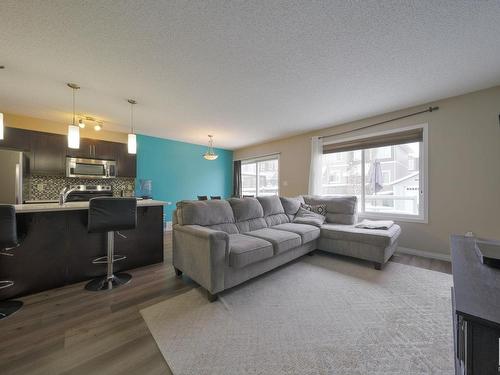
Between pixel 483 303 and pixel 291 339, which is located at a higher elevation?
pixel 483 303

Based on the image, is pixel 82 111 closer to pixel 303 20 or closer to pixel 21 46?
pixel 21 46

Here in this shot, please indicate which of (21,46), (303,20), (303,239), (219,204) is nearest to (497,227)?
(303,239)

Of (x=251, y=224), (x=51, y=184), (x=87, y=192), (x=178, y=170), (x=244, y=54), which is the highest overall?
(x=244, y=54)

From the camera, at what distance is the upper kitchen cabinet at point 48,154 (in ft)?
11.7

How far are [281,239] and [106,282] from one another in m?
2.09

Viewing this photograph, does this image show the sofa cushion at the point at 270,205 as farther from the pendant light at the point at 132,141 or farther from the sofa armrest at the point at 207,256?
the pendant light at the point at 132,141

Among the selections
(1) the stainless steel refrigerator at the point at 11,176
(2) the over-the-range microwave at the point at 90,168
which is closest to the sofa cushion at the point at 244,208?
(2) the over-the-range microwave at the point at 90,168

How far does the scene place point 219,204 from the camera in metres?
2.74

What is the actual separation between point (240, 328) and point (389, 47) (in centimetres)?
287

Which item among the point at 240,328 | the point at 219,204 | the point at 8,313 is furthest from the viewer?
the point at 219,204

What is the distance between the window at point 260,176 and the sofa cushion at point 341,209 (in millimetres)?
2108

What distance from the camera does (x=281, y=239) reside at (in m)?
2.45

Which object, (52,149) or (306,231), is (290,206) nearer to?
(306,231)

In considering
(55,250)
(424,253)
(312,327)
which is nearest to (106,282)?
(55,250)
